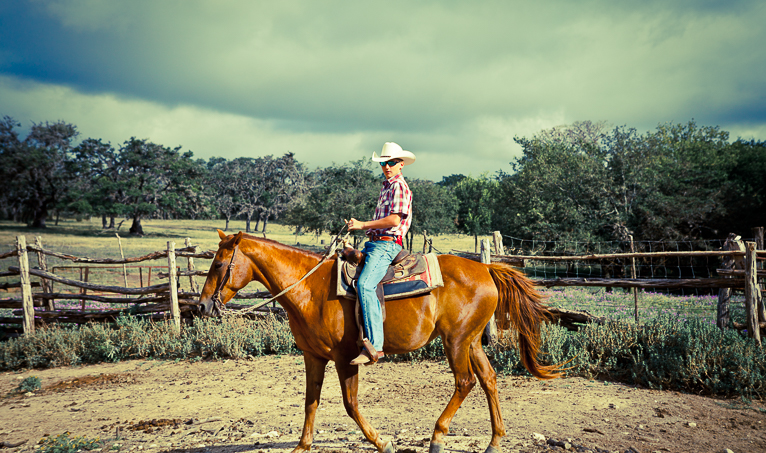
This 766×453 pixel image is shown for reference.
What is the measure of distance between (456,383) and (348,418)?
1816 millimetres

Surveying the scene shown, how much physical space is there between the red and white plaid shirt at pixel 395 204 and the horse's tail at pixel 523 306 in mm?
1345

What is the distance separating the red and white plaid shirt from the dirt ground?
204cm

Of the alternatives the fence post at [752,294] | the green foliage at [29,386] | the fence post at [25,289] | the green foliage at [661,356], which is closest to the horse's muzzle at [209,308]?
the green foliage at [661,356]

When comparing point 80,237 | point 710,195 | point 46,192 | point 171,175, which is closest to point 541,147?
point 710,195

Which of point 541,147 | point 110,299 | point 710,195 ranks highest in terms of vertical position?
point 541,147

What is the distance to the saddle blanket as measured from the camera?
12.6 feet

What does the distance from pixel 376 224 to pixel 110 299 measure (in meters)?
9.49

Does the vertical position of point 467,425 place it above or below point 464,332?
below

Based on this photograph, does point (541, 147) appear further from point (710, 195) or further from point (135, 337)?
point (135, 337)

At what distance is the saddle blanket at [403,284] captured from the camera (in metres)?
3.83

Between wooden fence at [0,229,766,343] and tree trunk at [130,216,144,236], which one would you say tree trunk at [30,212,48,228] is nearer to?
tree trunk at [130,216,144,236]

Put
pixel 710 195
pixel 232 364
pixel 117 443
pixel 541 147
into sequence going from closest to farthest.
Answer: pixel 117 443 < pixel 232 364 < pixel 710 195 < pixel 541 147

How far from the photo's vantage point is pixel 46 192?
1678 inches

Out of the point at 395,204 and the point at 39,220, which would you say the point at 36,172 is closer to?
the point at 39,220
